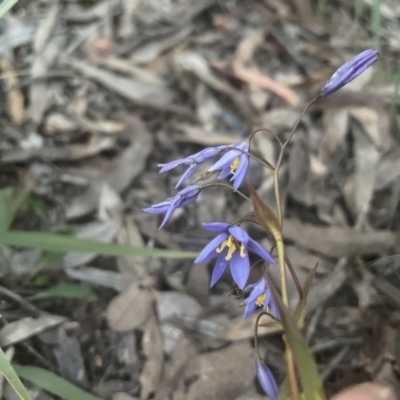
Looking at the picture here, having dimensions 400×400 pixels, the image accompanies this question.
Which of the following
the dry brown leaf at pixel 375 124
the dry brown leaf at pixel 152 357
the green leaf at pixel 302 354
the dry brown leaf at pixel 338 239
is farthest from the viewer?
the dry brown leaf at pixel 375 124

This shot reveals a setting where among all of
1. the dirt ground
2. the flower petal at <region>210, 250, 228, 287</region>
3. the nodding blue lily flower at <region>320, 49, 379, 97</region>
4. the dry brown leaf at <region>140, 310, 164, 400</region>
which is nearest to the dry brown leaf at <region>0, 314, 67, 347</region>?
the dirt ground

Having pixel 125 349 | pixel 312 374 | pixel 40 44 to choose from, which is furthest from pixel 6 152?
pixel 312 374

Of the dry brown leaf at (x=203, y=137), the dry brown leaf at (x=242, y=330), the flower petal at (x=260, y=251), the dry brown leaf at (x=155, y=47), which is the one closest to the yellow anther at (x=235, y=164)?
the flower petal at (x=260, y=251)

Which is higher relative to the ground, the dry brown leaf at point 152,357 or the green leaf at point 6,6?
the green leaf at point 6,6

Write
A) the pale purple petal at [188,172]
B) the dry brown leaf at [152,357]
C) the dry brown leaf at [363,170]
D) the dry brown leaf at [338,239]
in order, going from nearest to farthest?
the pale purple petal at [188,172]
the dry brown leaf at [152,357]
the dry brown leaf at [338,239]
the dry brown leaf at [363,170]

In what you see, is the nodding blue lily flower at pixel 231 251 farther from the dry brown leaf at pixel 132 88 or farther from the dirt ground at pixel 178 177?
the dry brown leaf at pixel 132 88

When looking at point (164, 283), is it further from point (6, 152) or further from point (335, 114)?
point (335, 114)

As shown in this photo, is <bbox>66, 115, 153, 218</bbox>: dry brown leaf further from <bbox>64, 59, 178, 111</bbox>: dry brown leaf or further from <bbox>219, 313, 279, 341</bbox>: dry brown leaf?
<bbox>219, 313, 279, 341</bbox>: dry brown leaf
